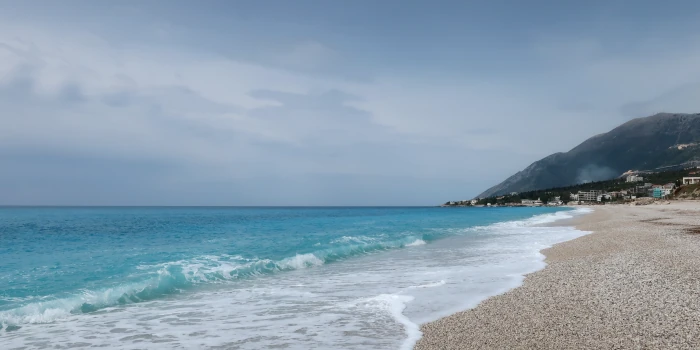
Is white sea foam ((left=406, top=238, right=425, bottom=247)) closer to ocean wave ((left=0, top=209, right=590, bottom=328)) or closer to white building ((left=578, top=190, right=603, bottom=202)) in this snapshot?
ocean wave ((left=0, top=209, right=590, bottom=328))

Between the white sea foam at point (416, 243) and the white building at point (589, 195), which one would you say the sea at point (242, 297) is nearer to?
the white sea foam at point (416, 243)

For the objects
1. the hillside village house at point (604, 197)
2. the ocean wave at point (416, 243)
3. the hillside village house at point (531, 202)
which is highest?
the hillside village house at point (604, 197)

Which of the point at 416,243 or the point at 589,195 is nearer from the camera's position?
the point at 416,243

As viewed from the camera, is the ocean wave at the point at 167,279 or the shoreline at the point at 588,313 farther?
the ocean wave at the point at 167,279

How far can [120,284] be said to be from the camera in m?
11.4

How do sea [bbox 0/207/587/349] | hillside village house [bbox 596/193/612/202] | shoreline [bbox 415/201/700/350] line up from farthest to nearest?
hillside village house [bbox 596/193/612/202] < sea [bbox 0/207/587/349] < shoreline [bbox 415/201/700/350]

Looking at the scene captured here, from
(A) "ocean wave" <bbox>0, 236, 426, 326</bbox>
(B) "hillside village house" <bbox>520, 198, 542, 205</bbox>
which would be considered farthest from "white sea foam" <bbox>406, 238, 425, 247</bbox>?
(B) "hillside village house" <bbox>520, 198, 542, 205</bbox>

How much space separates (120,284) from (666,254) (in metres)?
15.8

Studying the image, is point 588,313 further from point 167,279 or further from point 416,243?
point 416,243

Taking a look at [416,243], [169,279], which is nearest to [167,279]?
[169,279]

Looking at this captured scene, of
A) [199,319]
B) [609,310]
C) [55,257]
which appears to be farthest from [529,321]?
[55,257]

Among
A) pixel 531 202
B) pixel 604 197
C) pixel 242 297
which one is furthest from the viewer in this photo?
pixel 531 202

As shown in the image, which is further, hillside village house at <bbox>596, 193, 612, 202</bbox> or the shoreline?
hillside village house at <bbox>596, 193, 612, 202</bbox>

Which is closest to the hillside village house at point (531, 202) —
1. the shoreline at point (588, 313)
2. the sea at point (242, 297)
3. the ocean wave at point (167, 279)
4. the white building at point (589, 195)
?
the white building at point (589, 195)
